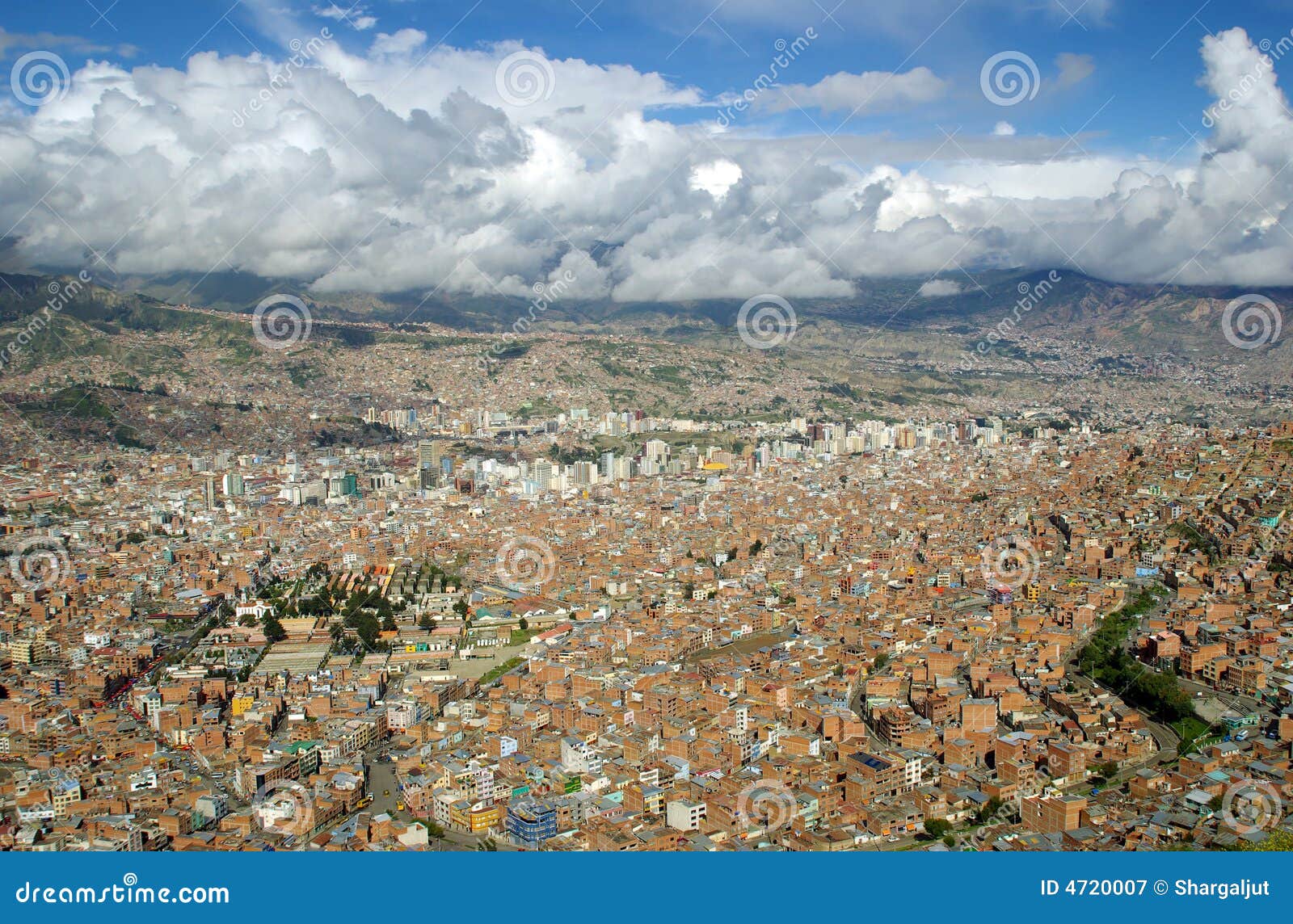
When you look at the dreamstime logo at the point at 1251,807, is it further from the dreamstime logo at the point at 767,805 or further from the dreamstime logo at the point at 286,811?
the dreamstime logo at the point at 286,811

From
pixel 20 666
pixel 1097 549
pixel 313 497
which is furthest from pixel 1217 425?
pixel 20 666

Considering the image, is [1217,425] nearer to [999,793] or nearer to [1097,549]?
[1097,549]

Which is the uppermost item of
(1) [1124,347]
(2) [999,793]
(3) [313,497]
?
(1) [1124,347]

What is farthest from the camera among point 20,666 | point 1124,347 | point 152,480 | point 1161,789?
point 1124,347

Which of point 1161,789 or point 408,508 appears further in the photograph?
point 408,508
